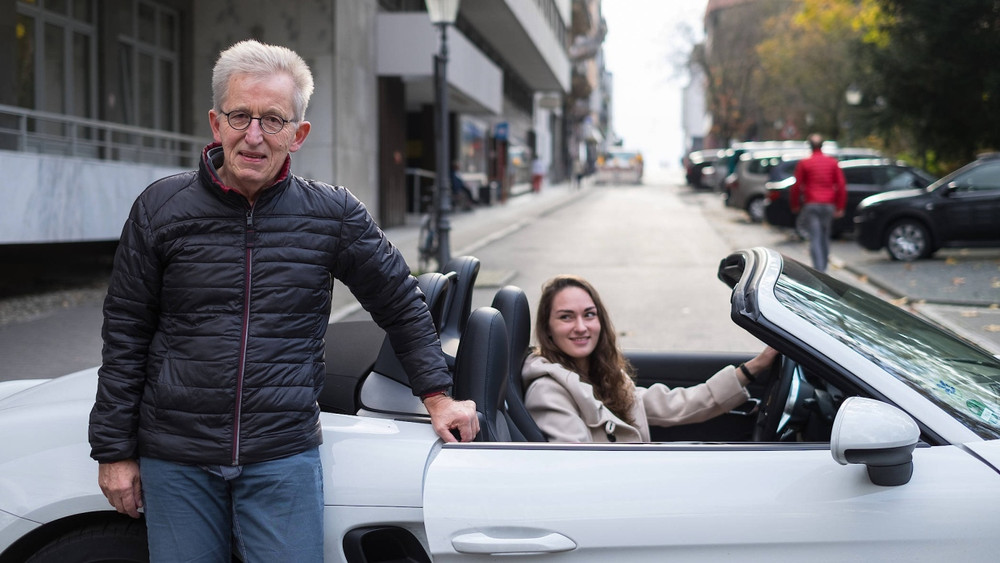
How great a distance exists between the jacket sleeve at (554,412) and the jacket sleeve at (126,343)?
127cm

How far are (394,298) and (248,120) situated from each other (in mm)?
536

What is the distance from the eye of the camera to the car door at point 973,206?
1562 centimetres

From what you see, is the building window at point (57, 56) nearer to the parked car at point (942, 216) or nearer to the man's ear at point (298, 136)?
the parked car at point (942, 216)

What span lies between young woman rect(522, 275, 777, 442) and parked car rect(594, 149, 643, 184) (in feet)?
179

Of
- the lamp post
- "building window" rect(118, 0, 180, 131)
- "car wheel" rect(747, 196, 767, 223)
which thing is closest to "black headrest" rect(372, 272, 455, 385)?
the lamp post

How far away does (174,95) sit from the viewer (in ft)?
64.5

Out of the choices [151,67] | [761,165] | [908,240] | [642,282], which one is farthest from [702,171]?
[642,282]

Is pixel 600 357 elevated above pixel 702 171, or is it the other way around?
pixel 702 171

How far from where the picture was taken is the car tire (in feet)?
8.05

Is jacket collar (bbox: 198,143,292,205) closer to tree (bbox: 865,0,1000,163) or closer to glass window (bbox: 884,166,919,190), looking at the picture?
glass window (bbox: 884,166,919,190)

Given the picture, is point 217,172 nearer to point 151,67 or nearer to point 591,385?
point 591,385

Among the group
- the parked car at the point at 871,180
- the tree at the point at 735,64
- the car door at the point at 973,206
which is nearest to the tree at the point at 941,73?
the parked car at the point at 871,180

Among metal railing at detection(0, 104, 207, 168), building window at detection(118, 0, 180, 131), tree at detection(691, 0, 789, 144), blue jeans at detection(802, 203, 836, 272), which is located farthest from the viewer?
tree at detection(691, 0, 789, 144)

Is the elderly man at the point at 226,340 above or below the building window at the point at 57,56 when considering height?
below
